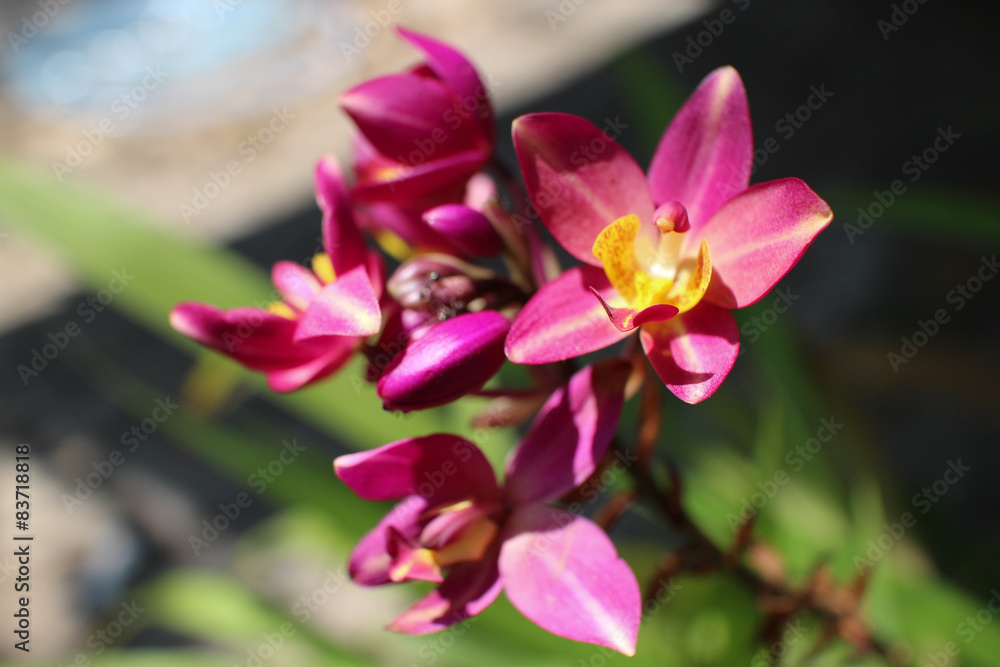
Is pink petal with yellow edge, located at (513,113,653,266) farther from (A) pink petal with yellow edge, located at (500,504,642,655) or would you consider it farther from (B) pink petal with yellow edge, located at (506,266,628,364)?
(A) pink petal with yellow edge, located at (500,504,642,655)

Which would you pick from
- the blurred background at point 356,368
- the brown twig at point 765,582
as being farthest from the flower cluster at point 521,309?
the blurred background at point 356,368

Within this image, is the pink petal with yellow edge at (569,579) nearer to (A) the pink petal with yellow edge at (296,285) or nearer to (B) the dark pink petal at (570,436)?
(B) the dark pink petal at (570,436)

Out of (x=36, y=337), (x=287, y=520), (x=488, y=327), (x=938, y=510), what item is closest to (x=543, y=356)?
(x=488, y=327)

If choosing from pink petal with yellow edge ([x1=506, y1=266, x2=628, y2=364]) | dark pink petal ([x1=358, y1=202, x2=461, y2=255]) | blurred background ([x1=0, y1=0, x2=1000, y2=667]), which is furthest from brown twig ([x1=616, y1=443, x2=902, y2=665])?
dark pink petal ([x1=358, y1=202, x2=461, y2=255])

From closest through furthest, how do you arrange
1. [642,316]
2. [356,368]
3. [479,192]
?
[642,316] → [479,192] → [356,368]

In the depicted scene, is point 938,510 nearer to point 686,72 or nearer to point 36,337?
point 686,72

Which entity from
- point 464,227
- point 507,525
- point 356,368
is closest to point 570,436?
point 507,525

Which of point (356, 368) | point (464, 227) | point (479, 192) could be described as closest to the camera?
point (464, 227)

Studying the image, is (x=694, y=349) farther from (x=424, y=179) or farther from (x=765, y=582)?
(x=765, y=582)
